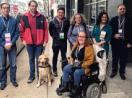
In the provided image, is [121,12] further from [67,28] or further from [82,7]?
[82,7]

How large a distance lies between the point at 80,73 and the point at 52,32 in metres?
2.21

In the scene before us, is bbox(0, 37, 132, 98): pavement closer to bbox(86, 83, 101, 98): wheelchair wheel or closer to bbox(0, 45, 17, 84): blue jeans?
bbox(0, 45, 17, 84): blue jeans

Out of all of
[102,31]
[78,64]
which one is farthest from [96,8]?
[78,64]

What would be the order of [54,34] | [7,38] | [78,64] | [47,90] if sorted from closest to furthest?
[78,64] → [7,38] → [47,90] → [54,34]

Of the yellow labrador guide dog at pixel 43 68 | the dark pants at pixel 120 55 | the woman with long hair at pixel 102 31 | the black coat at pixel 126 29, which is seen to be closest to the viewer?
the yellow labrador guide dog at pixel 43 68

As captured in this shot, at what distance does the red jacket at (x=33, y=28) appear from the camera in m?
8.20

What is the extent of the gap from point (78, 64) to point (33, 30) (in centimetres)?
175

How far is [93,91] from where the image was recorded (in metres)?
6.93

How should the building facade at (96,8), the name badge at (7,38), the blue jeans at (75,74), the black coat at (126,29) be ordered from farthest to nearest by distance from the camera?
the building facade at (96,8), the black coat at (126,29), the name badge at (7,38), the blue jeans at (75,74)

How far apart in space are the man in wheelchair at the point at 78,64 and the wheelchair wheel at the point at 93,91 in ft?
0.63

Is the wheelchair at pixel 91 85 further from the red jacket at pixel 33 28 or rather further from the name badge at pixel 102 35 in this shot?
the red jacket at pixel 33 28

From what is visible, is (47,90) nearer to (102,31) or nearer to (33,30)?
(33,30)

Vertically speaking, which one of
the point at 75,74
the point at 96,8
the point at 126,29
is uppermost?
the point at 96,8

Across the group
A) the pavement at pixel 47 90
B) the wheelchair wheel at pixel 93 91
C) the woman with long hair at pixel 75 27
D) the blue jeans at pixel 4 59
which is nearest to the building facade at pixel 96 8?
the woman with long hair at pixel 75 27
